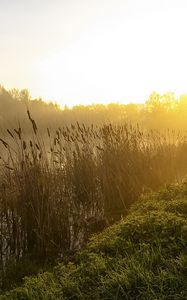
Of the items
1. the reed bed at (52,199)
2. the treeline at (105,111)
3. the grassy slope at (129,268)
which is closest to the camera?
the grassy slope at (129,268)

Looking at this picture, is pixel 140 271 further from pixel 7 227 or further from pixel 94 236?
pixel 7 227

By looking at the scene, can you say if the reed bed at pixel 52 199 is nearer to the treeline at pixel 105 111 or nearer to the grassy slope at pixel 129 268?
the grassy slope at pixel 129 268

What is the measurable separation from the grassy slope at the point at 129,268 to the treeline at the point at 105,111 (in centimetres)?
2363

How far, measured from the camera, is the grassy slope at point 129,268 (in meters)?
3.83

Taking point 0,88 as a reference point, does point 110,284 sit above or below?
below

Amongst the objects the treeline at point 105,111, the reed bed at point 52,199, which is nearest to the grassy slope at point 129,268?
the reed bed at point 52,199

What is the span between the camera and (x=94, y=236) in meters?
5.91

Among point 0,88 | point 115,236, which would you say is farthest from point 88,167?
point 0,88

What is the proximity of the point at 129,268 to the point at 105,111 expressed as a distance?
27212 millimetres

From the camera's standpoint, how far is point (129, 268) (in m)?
4.11

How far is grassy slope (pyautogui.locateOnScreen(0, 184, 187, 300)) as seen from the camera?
3830mm

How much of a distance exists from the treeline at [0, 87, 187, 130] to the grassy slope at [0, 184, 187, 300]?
77.5 feet

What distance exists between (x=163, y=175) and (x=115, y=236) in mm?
5760

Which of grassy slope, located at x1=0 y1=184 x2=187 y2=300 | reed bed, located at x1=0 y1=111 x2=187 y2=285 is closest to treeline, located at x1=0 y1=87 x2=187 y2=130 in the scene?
reed bed, located at x1=0 y1=111 x2=187 y2=285
